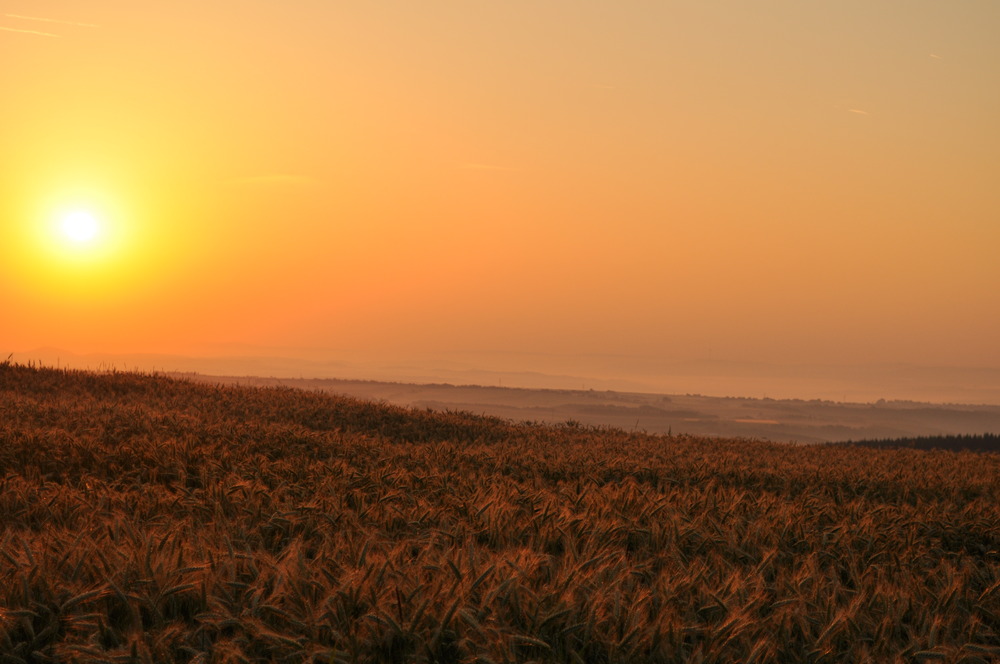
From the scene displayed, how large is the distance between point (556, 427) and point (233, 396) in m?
7.49

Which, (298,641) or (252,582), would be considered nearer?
(298,641)

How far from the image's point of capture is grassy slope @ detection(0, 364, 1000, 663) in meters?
3.29

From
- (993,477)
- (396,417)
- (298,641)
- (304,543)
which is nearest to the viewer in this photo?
(298,641)

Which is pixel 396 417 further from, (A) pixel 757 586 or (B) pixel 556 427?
(A) pixel 757 586

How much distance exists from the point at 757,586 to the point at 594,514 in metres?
1.77

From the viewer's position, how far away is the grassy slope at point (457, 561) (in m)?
3.29

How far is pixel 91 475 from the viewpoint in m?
7.86

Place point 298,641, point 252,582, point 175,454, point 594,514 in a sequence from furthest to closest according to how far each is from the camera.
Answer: point 175,454 → point 594,514 → point 252,582 → point 298,641

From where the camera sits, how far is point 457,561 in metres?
4.07

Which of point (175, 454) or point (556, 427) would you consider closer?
point (175, 454)

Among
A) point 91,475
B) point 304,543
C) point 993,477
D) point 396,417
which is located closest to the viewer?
point 304,543

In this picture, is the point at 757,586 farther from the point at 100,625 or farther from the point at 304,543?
the point at 100,625

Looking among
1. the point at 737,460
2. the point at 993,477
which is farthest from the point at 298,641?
the point at 993,477

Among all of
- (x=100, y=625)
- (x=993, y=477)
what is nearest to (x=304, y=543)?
(x=100, y=625)
